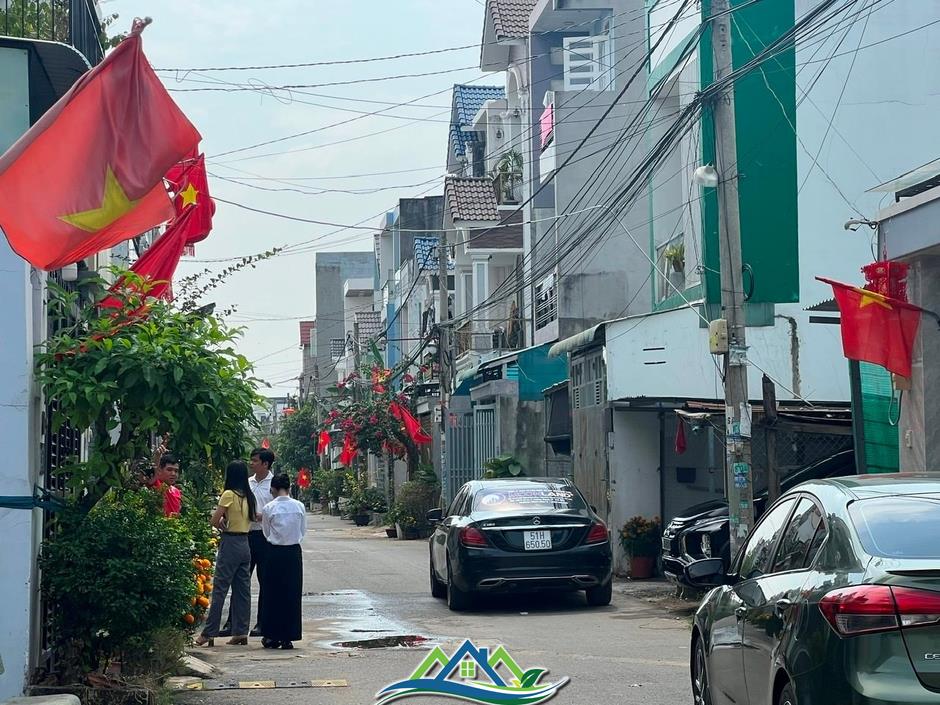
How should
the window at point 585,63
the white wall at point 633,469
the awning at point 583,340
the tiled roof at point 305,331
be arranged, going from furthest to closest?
the tiled roof at point 305,331 < the window at point 585,63 < the awning at point 583,340 < the white wall at point 633,469

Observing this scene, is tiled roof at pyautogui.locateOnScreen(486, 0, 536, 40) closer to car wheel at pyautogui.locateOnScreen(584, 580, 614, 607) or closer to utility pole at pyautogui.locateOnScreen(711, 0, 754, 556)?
utility pole at pyautogui.locateOnScreen(711, 0, 754, 556)

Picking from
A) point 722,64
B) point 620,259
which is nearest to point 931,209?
point 722,64

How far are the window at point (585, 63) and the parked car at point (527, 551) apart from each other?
704 inches

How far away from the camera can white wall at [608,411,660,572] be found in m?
20.7

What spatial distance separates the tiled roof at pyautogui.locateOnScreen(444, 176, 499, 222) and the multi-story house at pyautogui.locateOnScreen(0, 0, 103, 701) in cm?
3022

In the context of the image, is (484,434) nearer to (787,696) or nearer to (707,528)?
(707,528)

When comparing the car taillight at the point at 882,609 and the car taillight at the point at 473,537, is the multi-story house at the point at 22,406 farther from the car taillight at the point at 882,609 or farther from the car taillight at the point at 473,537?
the car taillight at the point at 473,537

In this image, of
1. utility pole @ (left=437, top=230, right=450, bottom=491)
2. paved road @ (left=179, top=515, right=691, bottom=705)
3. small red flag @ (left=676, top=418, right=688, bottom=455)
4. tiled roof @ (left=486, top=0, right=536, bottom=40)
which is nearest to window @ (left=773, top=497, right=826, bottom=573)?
paved road @ (left=179, top=515, right=691, bottom=705)

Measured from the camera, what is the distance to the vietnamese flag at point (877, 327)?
13.4 metres

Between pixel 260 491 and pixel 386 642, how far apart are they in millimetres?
2365

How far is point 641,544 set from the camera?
20.1 metres

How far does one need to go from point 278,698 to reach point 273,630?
286 cm

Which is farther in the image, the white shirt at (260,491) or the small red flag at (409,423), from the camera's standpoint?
the small red flag at (409,423)

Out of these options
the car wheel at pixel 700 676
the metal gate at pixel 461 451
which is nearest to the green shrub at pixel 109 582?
the car wheel at pixel 700 676
